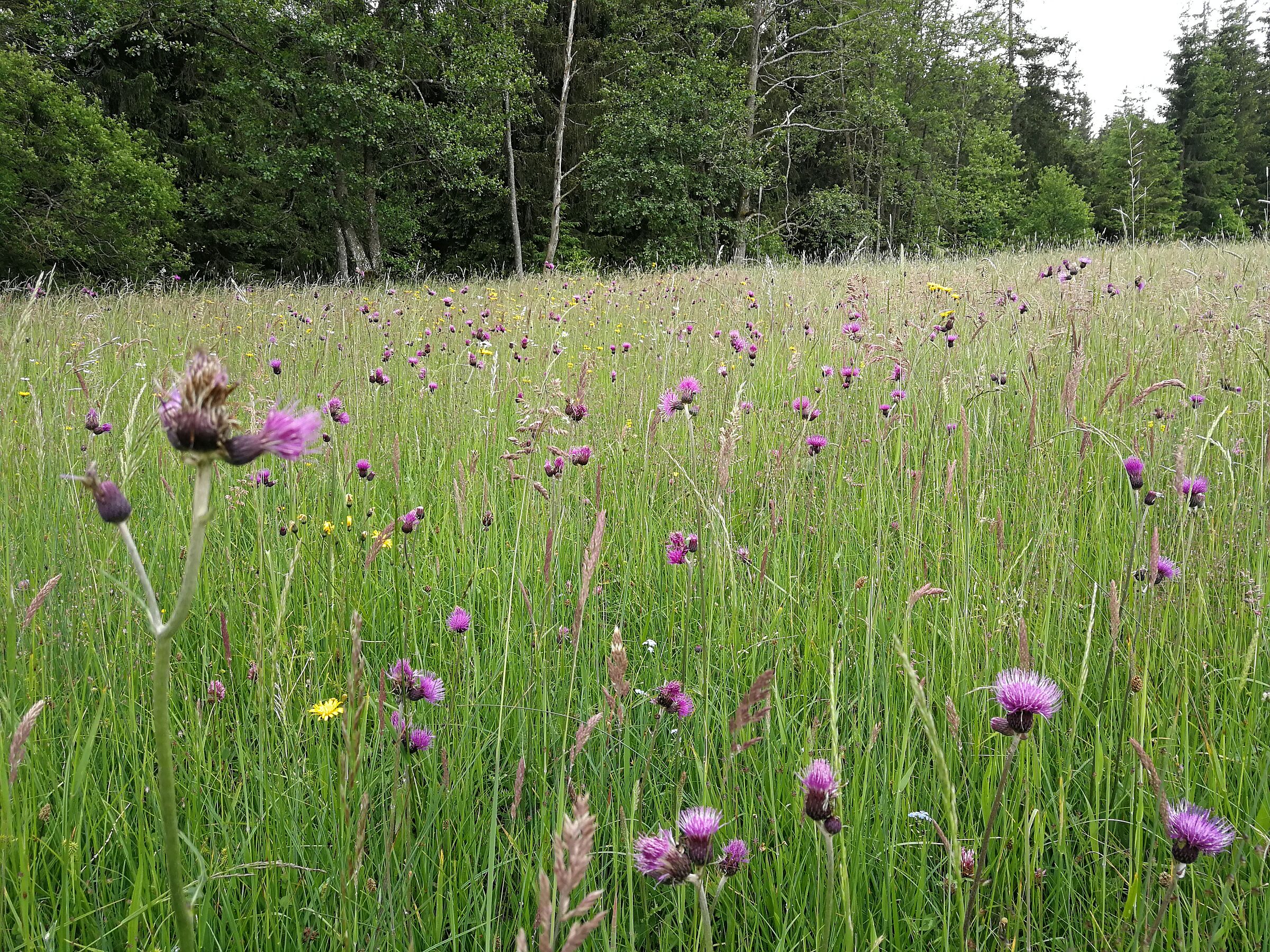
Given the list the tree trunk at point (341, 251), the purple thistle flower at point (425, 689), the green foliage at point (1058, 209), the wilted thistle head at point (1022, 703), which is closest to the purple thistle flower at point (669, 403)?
the purple thistle flower at point (425, 689)

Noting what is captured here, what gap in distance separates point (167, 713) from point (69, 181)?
14.6 metres

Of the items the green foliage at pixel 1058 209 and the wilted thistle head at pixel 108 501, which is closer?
the wilted thistle head at pixel 108 501

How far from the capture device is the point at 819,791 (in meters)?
0.69

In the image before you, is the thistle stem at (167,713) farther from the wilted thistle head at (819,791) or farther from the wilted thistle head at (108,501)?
the wilted thistle head at (819,791)

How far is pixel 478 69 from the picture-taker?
13.5 meters

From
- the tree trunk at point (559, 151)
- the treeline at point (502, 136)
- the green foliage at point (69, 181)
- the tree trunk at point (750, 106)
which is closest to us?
the green foliage at point (69, 181)

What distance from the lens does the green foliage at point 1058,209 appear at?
26.8 m

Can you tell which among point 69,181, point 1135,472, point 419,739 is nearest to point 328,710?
point 419,739

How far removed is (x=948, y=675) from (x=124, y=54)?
69.1 feet

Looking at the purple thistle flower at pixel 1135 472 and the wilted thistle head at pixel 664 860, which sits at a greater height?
the purple thistle flower at pixel 1135 472

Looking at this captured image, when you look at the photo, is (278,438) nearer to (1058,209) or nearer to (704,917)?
(704,917)

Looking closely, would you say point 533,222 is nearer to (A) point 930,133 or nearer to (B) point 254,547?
(A) point 930,133

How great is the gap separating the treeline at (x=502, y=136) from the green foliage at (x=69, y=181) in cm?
4

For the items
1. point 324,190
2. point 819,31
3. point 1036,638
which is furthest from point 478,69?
point 1036,638
